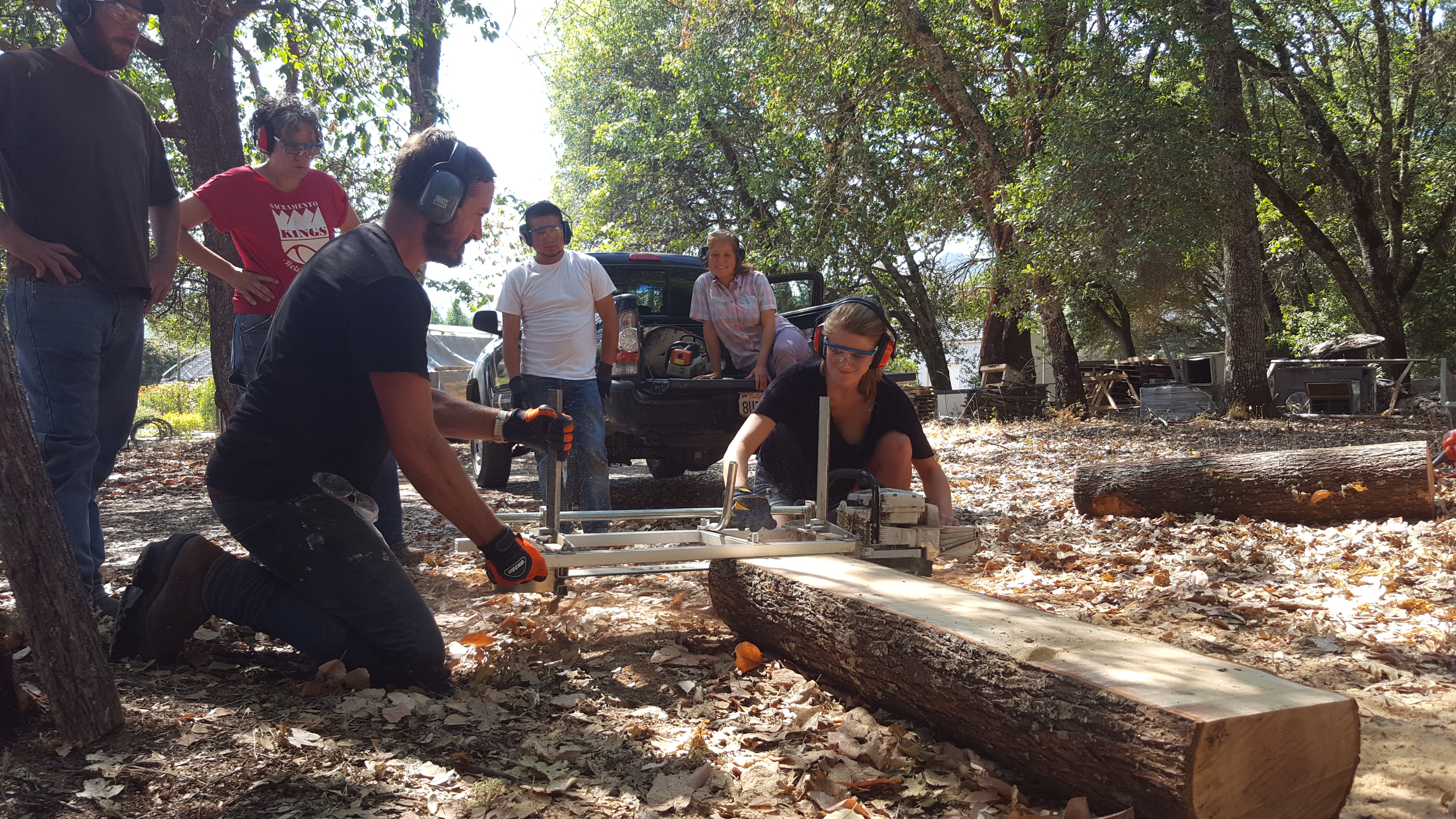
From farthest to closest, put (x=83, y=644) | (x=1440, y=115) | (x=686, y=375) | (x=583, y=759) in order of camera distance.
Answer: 1. (x=1440, y=115)
2. (x=686, y=375)
3. (x=583, y=759)
4. (x=83, y=644)

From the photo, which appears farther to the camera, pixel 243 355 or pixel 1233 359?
pixel 1233 359

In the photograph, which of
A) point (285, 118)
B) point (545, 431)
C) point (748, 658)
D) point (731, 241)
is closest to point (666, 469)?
point (731, 241)

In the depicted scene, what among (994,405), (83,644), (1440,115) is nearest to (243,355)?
(83,644)

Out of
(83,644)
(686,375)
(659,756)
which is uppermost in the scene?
(686,375)

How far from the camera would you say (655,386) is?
20.5ft

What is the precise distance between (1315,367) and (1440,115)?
8.71 metres

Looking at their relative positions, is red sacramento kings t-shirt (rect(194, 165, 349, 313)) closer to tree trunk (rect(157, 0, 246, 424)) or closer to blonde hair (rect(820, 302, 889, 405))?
blonde hair (rect(820, 302, 889, 405))

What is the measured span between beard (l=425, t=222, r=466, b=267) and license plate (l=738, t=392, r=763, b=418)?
130 inches

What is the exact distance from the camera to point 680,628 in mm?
3771

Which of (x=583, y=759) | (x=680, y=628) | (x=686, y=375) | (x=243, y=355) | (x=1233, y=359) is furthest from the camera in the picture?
(x=1233, y=359)

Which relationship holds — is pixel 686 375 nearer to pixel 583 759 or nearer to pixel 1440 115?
pixel 583 759

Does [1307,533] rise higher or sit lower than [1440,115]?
lower

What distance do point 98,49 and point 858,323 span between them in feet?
9.81

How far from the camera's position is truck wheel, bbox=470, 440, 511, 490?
7.91 metres
